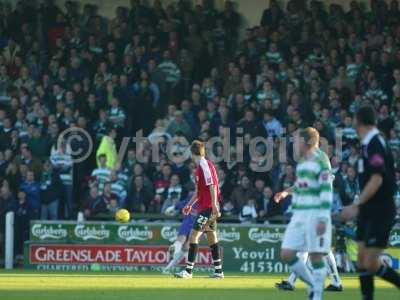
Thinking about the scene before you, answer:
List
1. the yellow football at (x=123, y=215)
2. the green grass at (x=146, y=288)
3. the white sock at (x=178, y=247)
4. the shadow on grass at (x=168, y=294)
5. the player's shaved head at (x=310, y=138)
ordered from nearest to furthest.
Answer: the player's shaved head at (x=310, y=138) → the shadow on grass at (x=168, y=294) → the green grass at (x=146, y=288) → the white sock at (x=178, y=247) → the yellow football at (x=123, y=215)

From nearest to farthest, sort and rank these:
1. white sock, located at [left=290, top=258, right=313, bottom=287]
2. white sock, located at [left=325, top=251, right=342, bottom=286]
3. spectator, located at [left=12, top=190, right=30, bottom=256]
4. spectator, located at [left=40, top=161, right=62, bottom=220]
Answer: white sock, located at [left=290, top=258, right=313, bottom=287], white sock, located at [left=325, top=251, right=342, bottom=286], spectator, located at [left=12, top=190, right=30, bottom=256], spectator, located at [left=40, top=161, right=62, bottom=220]

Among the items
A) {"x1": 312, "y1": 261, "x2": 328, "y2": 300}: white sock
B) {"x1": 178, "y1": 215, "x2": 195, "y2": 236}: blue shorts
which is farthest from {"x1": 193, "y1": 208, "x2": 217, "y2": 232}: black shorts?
{"x1": 312, "y1": 261, "x2": 328, "y2": 300}: white sock

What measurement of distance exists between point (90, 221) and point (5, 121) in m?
3.54

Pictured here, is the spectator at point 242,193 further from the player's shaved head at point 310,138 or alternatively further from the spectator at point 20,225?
the player's shaved head at point 310,138

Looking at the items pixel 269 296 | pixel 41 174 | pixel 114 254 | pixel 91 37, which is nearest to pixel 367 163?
pixel 269 296

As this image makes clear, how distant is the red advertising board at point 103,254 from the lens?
76.1 ft

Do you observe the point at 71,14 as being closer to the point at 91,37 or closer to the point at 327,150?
the point at 91,37

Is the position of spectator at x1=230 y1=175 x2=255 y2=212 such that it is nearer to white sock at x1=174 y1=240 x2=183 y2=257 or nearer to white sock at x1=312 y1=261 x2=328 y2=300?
white sock at x1=174 y1=240 x2=183 y2=257

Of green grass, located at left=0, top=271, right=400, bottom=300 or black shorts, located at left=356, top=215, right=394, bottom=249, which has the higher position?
black shorts, located at left=356, top=215, right=394, bottom=249

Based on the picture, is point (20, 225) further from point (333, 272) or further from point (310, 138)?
point (310, 138)

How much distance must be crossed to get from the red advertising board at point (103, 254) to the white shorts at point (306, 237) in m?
9.53

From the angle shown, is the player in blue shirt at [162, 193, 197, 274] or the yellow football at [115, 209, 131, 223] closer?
the player in blue shirt at [162, 193, 197, 274]

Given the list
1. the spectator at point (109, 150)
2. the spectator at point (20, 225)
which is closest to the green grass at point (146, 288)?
the spectator at point (20, 225)

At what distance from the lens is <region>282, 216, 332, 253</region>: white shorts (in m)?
13.5
